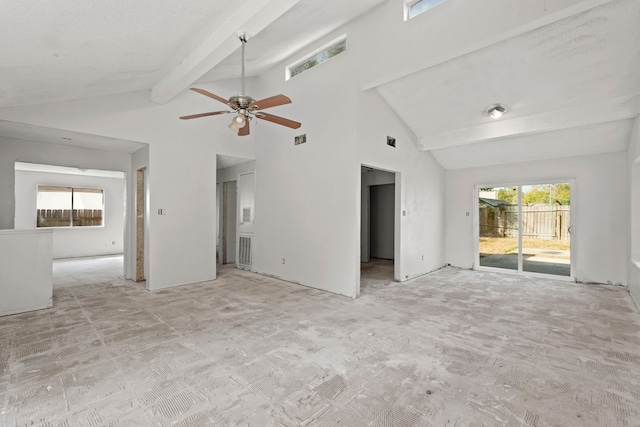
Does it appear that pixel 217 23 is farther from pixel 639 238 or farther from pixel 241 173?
pixel 639 238

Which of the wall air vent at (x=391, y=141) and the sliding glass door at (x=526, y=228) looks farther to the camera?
the sliding glass door at (x=526, y=228)

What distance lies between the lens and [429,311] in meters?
3.86

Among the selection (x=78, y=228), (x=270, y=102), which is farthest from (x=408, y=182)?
(x=78, y=228)

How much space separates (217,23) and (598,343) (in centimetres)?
496

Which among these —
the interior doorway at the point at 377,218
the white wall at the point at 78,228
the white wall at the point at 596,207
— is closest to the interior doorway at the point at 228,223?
the interior doorway at the point at 377,218

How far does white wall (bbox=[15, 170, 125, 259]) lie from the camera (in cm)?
784

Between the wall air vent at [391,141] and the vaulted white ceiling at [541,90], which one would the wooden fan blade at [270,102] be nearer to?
the vaulted white ceiling at [541,90]

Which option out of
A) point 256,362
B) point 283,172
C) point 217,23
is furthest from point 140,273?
point 217,23

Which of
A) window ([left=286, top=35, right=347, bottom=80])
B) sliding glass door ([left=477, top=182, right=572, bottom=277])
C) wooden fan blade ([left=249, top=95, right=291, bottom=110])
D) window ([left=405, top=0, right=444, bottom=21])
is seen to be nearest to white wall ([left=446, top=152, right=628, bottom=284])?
sliding glass door ([left=477, top=182, right=572, bottom=277])

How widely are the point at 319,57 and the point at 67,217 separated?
8.50 m

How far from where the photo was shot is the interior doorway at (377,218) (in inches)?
317

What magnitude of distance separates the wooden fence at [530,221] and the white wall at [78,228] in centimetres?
1005

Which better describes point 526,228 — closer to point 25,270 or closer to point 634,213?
point 634,213

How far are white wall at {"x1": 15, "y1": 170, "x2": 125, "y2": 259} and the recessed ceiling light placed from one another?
9.69m
